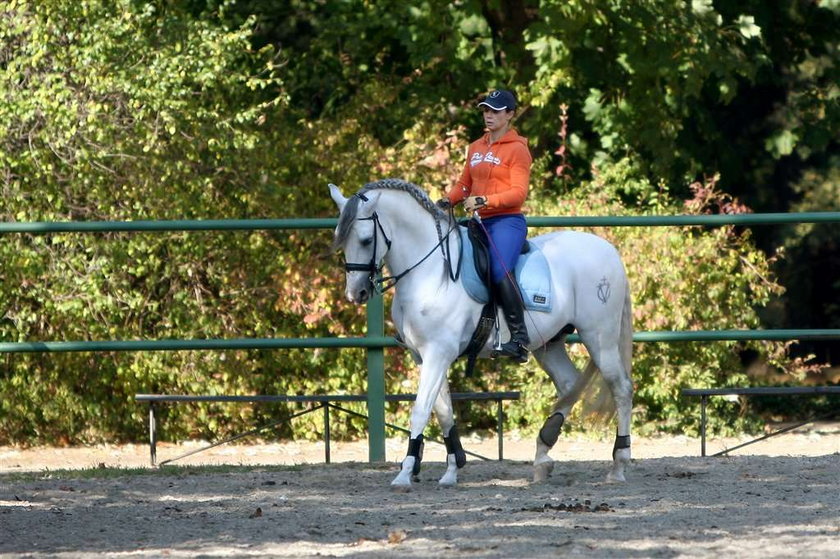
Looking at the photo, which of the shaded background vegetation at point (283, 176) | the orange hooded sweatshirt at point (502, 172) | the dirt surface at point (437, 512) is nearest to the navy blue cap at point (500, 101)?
the orange hooded sweatshirt at point (502, 172)

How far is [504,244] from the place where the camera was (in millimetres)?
8125

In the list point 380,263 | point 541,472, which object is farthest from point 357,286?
point 541,472

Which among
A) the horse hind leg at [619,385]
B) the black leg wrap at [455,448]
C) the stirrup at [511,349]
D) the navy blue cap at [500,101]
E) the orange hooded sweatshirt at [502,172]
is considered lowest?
the black leg wrap at [455,448]

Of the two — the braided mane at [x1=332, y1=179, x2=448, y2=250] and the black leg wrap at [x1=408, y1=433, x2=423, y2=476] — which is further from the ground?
the braided mane at [x1=332, y1=179, x2=448, y2=250]

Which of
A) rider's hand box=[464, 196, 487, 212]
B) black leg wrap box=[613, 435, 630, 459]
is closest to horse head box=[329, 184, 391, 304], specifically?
rider's hand box=[464, 196, 487, 212]

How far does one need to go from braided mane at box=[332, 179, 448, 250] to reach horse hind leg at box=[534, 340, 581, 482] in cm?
110

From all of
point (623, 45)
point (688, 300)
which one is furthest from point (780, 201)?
point (688, 300)

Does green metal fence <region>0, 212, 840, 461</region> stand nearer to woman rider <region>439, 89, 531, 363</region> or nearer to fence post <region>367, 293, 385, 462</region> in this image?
fence post <region>367, 293, 385, 462</region>

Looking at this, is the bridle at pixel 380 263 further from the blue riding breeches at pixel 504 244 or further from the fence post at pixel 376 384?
the fence post at pixel 376 384

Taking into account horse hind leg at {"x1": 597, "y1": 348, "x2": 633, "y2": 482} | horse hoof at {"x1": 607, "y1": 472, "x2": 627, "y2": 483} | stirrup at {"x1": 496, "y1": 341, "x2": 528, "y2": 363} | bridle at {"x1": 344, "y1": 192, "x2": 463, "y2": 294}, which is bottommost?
horse hoof at {"x1": 607, "y1": 472, "x2": 627, "y2": 483}

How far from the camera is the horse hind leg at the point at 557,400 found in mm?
8281

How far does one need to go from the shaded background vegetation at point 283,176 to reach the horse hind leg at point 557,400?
529 cm

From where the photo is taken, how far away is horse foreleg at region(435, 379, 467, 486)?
8188 millimetres

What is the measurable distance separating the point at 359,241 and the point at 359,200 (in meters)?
0.22
